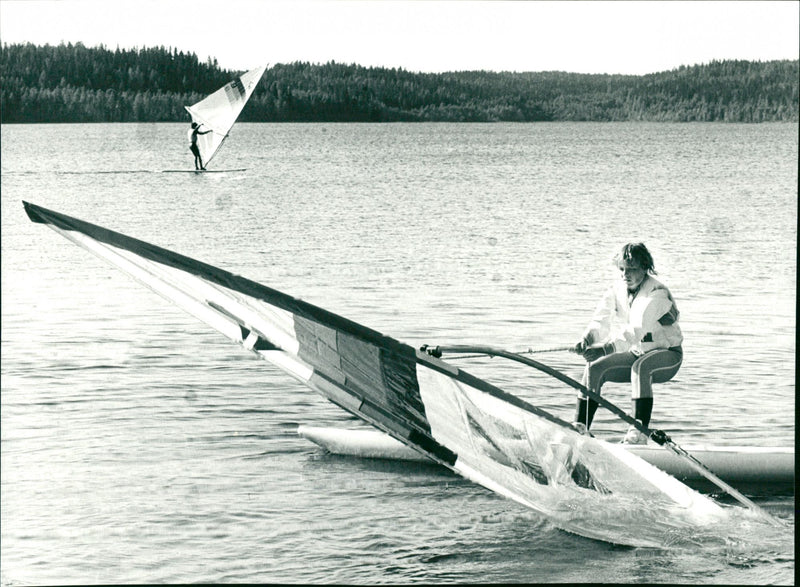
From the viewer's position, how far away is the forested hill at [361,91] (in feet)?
188

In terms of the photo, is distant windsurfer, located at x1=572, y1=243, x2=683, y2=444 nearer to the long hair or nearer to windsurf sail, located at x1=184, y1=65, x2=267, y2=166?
the long hair

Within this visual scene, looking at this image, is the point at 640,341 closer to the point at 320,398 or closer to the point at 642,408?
the point at 642,408

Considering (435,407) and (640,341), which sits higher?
(640,341)

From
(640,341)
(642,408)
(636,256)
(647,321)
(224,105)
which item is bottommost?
(642,408)

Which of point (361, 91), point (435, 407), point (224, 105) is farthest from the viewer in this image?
point (361, 91)

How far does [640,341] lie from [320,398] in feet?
13.8

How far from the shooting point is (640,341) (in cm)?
692

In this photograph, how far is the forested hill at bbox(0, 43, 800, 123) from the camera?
57250 mm

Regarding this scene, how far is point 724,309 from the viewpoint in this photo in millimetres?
17031

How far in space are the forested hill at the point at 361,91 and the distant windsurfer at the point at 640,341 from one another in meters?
43.9

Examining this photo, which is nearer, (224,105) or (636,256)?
(636,256)

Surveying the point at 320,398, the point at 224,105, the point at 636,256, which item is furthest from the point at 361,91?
the point at 636,256

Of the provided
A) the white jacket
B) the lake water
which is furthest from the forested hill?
the white jacket

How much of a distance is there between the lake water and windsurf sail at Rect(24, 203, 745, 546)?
21 cm
